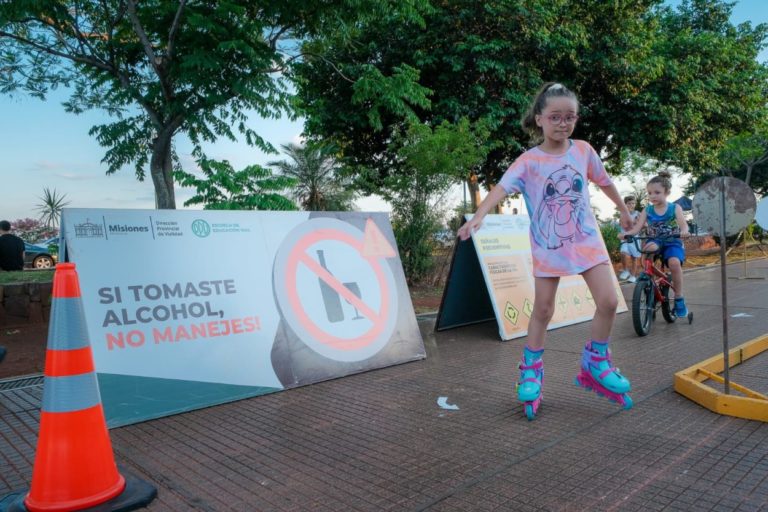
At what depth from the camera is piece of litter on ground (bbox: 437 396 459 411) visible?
3857 millimetres

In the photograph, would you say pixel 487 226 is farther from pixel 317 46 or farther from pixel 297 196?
pixel 297 196

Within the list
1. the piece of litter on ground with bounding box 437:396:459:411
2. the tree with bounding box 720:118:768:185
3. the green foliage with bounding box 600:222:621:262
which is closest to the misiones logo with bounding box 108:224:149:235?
the piece of litter on ground with bounding box 437:396:459:411

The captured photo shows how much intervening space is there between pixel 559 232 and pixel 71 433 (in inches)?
117

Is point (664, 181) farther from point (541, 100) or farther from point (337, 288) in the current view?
point (337, 288)

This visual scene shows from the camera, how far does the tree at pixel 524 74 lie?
52.4 feet

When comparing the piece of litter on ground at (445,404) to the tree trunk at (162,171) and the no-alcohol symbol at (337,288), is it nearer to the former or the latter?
the no-alcohol symbol at (337,288)

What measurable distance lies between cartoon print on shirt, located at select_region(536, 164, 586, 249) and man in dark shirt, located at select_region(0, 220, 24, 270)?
1064 cm

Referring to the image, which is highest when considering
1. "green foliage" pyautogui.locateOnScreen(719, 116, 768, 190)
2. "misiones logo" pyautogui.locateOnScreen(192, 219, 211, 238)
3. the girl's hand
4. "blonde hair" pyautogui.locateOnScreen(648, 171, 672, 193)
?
"green foliage" pyautogui.locateOnScreen(719, 116, 768, 190)

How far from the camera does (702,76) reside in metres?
20.7

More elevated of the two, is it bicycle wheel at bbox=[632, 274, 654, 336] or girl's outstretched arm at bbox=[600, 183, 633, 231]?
girl's outstretched arm at bbox=[600, 183, 633, 231]

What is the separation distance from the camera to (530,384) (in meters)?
3.65

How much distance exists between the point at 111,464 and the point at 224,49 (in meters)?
6.57

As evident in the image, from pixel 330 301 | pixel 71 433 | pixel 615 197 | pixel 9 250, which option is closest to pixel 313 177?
pixel 9 250

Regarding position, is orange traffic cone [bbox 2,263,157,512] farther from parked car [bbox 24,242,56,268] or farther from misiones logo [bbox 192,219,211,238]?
parked car [bbox 24,242,56,268]
